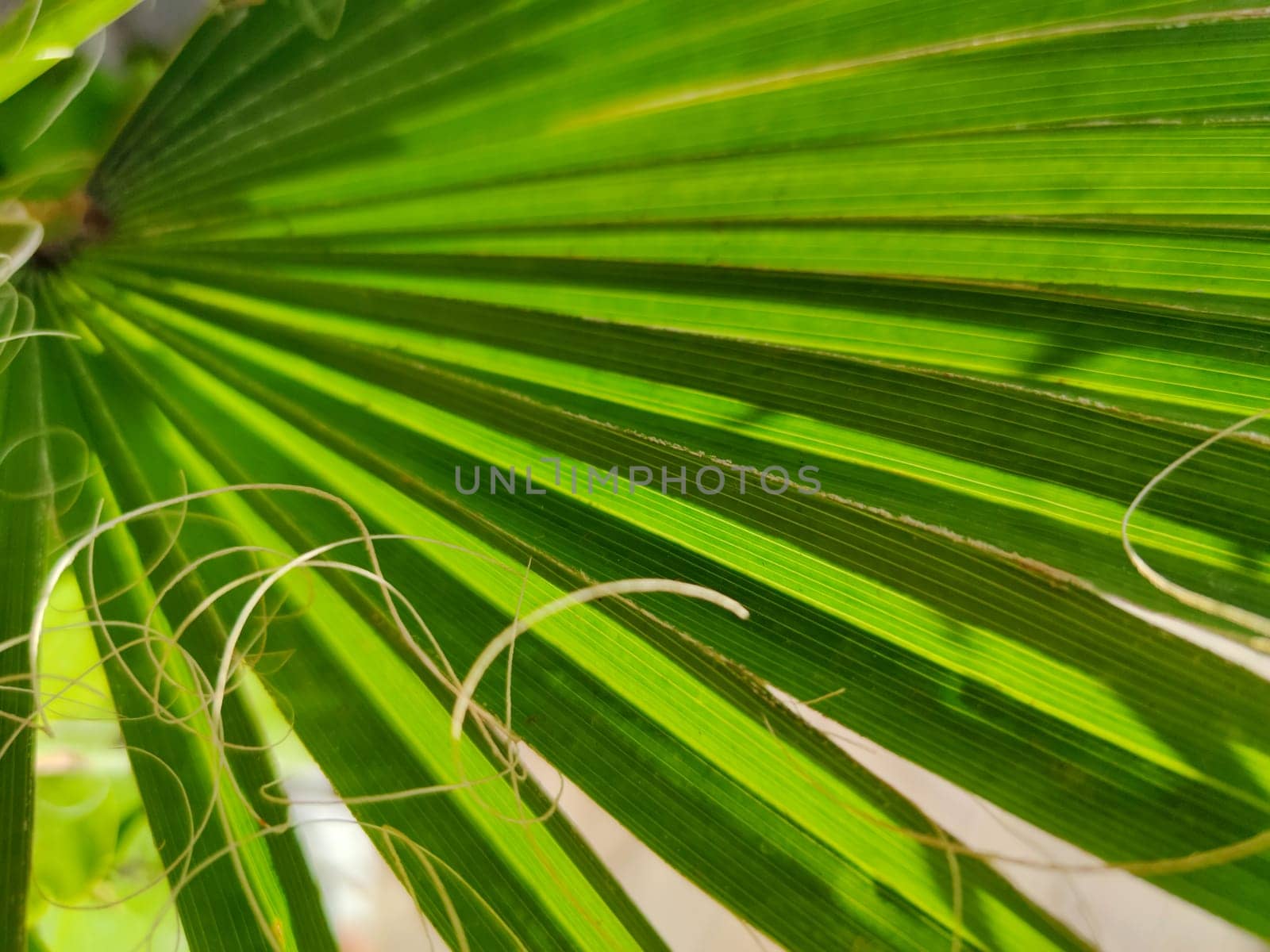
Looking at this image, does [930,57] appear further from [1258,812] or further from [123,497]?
[123,497]

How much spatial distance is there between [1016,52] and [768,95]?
0.15 meters

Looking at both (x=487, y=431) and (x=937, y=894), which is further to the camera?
(x=487, y=431)

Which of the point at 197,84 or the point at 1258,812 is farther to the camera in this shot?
the point at 197,84

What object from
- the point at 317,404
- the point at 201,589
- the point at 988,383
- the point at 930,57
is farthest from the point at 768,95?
the point at 201,589

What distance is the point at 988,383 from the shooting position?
0.43 metres

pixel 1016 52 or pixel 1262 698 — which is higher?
pixel 1016 52

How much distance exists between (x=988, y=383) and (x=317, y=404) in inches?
19.8

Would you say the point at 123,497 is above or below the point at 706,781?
above

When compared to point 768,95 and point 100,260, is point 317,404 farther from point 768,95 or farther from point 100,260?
point 768,95

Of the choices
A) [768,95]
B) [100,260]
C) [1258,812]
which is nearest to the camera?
[1258,812]

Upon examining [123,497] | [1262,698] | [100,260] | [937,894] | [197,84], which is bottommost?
[937,894]

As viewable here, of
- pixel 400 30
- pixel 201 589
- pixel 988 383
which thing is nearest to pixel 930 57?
pixel 988 383

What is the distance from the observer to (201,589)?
50cm

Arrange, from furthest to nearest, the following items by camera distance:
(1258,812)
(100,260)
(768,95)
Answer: (100,260) < (768,95) < (1258,812)
